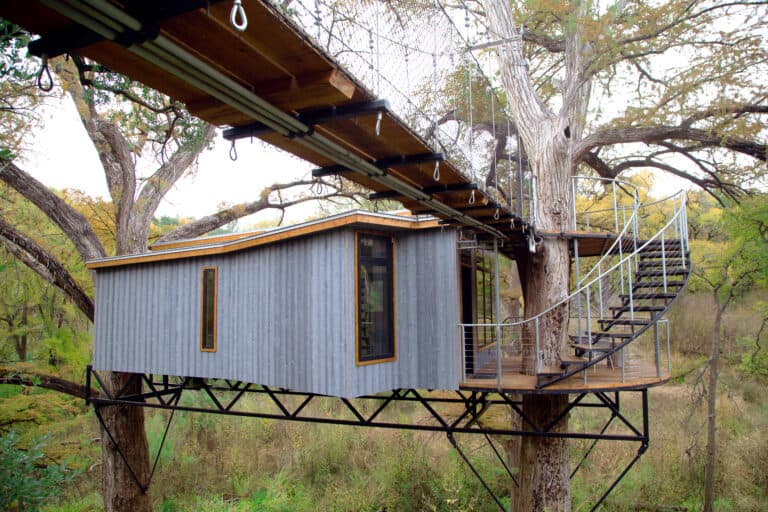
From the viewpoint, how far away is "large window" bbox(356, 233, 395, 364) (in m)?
6.70

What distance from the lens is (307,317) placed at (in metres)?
6.81

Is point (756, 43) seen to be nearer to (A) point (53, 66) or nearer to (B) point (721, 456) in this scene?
(B) point (721, 456)

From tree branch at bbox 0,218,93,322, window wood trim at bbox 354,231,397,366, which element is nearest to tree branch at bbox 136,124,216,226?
tree branch at bbox 0,218,93,322

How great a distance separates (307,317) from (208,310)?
86.2 inches

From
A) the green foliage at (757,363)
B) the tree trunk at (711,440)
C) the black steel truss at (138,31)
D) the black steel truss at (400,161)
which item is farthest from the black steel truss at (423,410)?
the black steel truss at (138,31)

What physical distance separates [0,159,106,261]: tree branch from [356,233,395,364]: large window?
6368mm

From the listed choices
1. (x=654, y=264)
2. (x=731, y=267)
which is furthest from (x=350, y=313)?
(x=731, y=267)

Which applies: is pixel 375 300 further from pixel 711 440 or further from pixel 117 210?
pixel 711 440

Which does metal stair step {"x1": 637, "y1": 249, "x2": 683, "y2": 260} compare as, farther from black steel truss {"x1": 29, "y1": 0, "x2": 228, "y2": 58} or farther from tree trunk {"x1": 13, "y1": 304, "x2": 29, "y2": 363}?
tree trunk {"x1": 13, "y1": 304, "x2": 29, "y2": 363}

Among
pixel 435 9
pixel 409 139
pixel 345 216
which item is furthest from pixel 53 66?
pixel 409 139

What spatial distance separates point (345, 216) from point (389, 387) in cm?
247

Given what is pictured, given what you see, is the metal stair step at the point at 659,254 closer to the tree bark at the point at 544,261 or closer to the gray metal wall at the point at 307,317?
the tree bark at the point at 544,261

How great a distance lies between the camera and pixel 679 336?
2078 cm

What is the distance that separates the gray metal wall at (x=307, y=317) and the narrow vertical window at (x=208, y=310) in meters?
0.13
